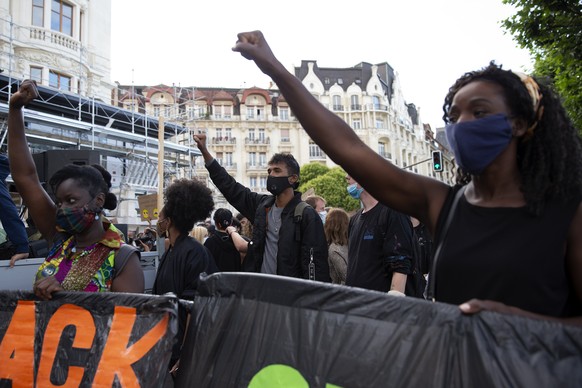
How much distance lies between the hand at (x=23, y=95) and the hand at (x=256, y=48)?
5.52 feet

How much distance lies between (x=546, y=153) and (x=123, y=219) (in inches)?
942

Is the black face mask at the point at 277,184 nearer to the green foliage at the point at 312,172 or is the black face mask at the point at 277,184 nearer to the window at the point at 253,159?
the green foliage at the point at 312,172

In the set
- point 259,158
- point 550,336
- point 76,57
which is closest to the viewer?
point 550,336

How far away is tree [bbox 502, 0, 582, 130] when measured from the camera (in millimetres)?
9664

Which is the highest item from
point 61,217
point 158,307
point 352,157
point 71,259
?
point 352,157

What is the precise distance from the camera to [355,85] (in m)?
64.2

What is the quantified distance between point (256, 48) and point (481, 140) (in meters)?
0.85

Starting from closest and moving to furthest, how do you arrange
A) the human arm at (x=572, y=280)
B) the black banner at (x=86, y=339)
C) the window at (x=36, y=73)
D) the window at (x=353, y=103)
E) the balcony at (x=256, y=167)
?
the human arm at (x=572, y=280) → the black banner at (x=86, y=339) → the window at (x=36, y=73) → the balcony at (x=256, y=167) → the window at (x=353, y=103)

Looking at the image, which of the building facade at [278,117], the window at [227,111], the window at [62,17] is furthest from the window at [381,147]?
the window at [62,17]

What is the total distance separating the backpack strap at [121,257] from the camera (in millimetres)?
2695

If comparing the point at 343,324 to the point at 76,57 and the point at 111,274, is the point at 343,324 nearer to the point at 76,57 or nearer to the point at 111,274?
the point at 111,274

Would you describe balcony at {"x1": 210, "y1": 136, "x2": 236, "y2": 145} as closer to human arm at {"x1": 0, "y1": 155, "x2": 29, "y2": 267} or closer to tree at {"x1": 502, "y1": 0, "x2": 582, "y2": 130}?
tree at {"x1": 502, "y1": 0, "x2": 582, "y2": 130}

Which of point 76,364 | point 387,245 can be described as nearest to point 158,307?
point 76,364

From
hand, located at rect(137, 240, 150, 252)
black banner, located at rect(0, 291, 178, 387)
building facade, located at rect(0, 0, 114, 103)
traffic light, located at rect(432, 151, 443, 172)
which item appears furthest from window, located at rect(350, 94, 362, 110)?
black banner, located at rect(0, 291, 178, 387)
